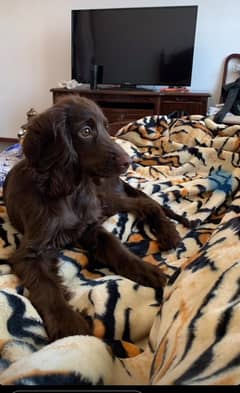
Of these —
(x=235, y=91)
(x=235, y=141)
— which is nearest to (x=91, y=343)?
(x=235, y=141)

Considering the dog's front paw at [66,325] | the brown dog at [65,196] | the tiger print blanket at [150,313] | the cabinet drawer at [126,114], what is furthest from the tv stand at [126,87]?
the dog's front paw at [66,325]

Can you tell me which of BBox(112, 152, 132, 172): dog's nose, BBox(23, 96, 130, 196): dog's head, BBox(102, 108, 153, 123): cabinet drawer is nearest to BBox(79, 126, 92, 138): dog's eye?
BBox(23, 96, 130, 196): dog's head

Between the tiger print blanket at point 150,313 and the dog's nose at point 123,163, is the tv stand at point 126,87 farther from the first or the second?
the dog's nose at point 123,163

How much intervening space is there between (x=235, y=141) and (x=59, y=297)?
3.26ft

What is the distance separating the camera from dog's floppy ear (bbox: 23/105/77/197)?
36.6 inches

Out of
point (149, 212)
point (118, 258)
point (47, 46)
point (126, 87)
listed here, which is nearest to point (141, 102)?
point (126, 87)

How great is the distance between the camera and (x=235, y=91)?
2854 millimetres

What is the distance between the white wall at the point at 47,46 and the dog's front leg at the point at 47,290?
10.1 feet

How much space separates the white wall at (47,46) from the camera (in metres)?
3.30

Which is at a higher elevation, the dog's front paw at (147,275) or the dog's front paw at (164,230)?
the dog's front paw at (164,230)

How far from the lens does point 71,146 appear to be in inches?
37.7

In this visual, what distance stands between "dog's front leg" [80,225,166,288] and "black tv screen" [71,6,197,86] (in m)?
2.69

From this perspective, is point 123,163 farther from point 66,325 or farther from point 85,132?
point 66,325

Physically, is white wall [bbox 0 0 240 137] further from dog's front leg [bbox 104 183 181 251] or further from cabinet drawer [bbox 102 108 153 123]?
dog's front leg [bbox 104 183 181 251]
